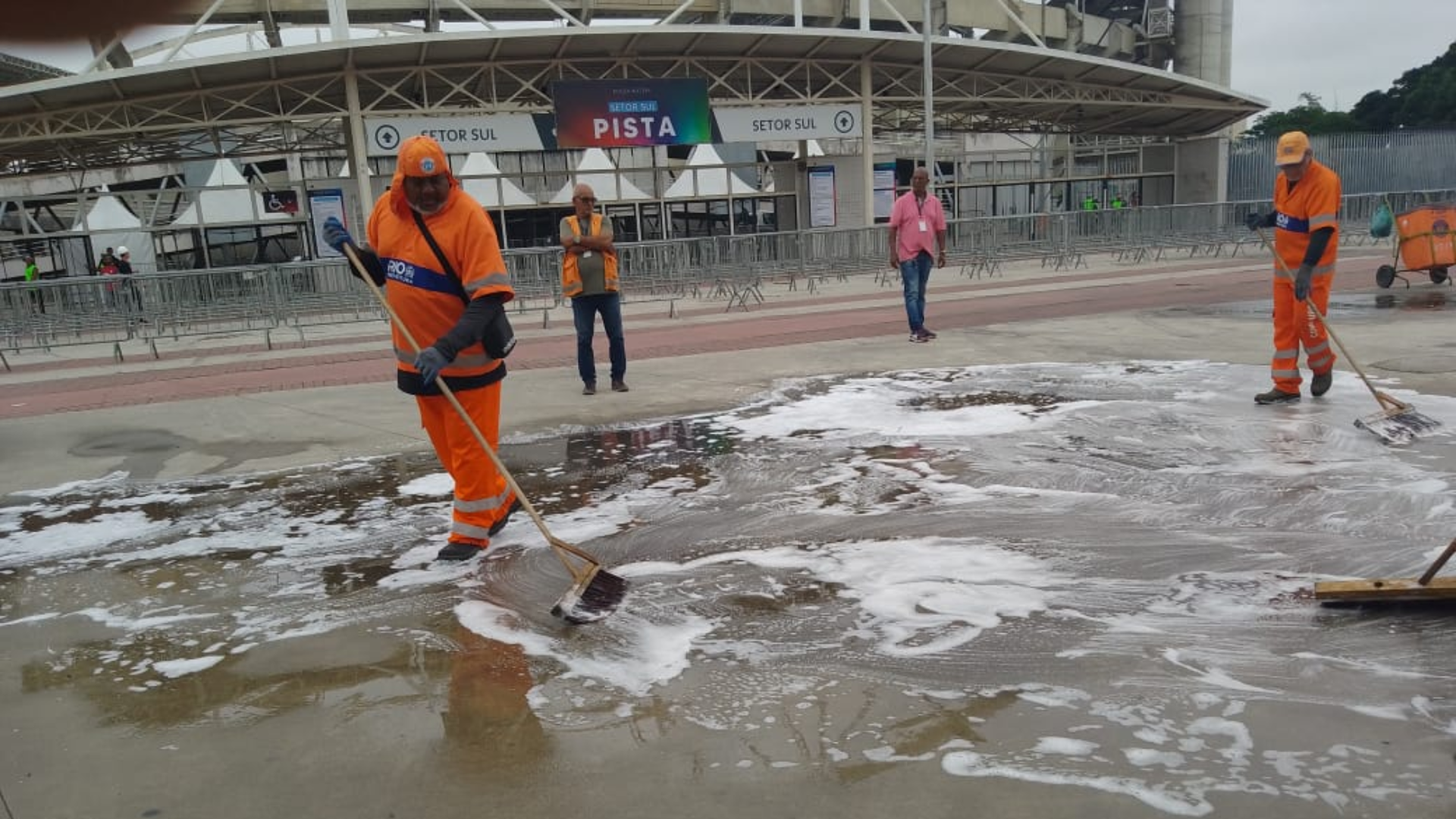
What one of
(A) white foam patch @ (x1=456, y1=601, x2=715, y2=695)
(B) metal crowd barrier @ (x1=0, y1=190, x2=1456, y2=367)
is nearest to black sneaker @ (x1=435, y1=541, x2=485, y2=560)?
(A) white foam patch @ (x1=456, y1=601, x2=715, y2=695)

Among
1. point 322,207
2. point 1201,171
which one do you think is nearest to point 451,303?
point 322,207

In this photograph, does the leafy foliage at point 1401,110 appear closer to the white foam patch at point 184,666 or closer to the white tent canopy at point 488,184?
the white tent canopy at point 488,184

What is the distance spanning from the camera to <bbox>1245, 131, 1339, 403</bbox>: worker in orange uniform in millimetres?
7184

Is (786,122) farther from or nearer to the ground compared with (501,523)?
farther from the ground

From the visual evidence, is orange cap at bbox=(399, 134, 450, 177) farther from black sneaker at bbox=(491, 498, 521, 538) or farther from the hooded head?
black sneaker at bbox=(491, 498, 521, 538)

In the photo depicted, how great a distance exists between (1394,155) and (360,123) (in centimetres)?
2959

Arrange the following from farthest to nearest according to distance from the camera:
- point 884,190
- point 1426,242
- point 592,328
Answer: point 884,190
point 1426,242
point 592,328

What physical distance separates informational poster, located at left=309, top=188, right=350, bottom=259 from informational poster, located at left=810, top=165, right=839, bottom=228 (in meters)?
11.2

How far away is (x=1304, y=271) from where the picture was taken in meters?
7.10

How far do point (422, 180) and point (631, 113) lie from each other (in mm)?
18758

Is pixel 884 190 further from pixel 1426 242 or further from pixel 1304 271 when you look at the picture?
pixel 1304 271

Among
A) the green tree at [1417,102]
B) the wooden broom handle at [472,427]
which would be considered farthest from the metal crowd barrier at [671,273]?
the green tree at [1417,102]

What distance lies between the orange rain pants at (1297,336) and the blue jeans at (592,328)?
5.16 m

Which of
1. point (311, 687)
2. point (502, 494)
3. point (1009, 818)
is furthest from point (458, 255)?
point (1009, 818)
